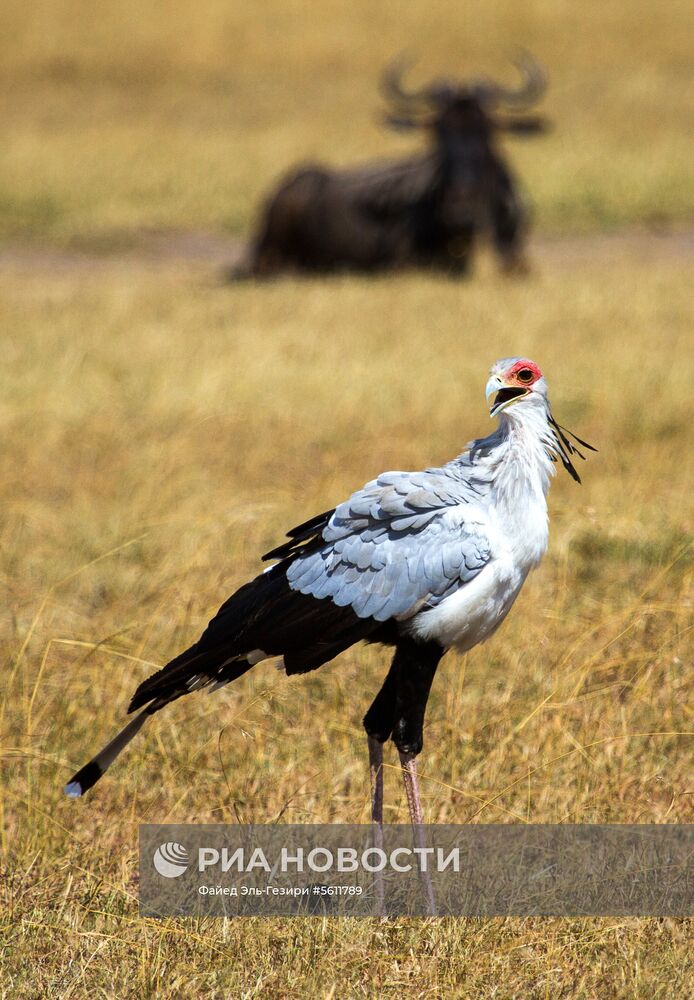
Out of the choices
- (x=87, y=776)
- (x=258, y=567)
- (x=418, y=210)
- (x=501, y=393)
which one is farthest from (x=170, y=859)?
(x=418, y=210)

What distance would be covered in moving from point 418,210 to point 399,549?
36.7 feet

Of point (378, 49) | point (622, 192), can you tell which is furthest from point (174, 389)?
point (378, 49)

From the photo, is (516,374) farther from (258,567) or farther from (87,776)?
(258,567)

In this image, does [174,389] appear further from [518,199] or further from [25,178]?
[25,178]

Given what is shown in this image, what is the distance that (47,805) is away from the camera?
3.77 meters

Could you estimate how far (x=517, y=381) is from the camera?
344 centimetres

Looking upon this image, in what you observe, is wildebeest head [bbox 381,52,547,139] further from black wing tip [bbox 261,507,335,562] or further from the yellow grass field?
black wing tip [bbox 261,507,335,562]

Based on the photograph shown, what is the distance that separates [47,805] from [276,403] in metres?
4.45

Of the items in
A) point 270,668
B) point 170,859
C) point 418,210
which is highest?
point 418,210

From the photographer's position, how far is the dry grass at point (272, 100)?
19594 mm

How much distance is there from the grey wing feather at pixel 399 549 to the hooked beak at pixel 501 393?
0.22 meters

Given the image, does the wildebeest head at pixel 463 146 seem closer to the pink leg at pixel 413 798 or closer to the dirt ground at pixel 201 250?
the dirt ground at pixel 201 250

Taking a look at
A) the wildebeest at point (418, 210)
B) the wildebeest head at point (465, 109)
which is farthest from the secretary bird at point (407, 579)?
the wildebeest head at point (465, 109)

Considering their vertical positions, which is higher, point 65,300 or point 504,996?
point 65,300
